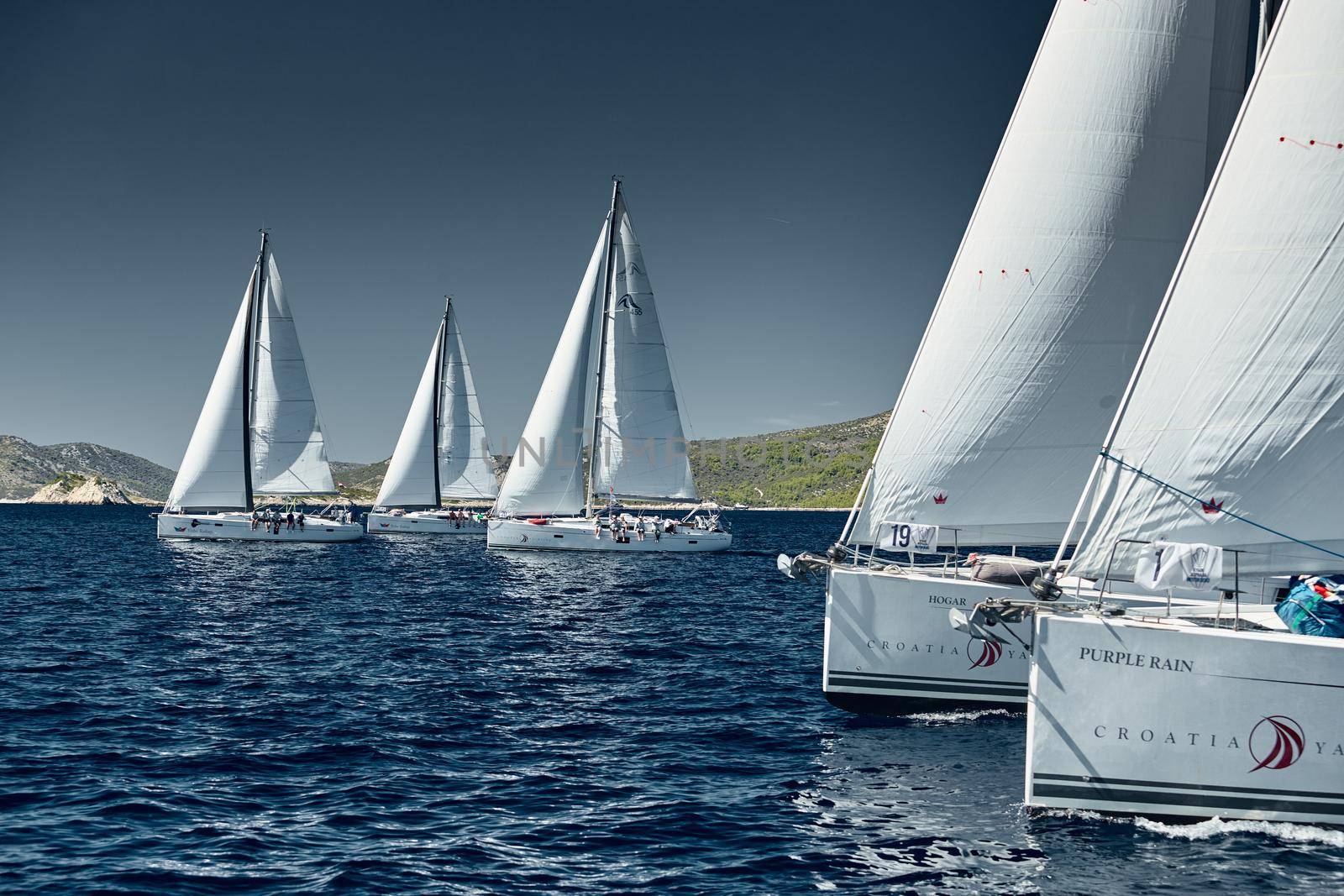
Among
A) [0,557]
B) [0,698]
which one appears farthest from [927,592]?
[0,557]

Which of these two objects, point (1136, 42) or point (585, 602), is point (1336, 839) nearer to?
point (1136, 42)

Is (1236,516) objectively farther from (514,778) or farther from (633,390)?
(633,390)

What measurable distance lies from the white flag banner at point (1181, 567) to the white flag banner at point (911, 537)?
575 cm

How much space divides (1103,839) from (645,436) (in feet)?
146

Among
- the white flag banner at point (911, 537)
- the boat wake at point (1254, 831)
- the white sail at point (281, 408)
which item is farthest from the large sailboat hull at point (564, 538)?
the boat wake at point (1254, 831)

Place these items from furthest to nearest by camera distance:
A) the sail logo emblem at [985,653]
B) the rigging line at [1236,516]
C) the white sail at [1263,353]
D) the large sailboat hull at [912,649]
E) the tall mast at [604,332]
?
1. the tall mast at [604,332]
2. the sail logo emblem at [985,653]
3. the large sailboat hull at [912,649]
4. the rigging line at [1236,516]
5. the white sail at [1263,353]

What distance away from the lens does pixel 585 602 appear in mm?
35062

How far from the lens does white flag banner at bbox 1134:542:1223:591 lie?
10.9 meters

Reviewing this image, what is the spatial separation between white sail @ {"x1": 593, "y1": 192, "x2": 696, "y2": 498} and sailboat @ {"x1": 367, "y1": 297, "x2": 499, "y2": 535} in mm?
21913

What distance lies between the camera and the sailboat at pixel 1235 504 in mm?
10766

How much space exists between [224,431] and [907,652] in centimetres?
5295

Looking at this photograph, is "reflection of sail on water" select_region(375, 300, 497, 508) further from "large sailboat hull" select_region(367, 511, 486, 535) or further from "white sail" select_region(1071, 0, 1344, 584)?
"white sail" select_region(1071, 0, 1344, 584)

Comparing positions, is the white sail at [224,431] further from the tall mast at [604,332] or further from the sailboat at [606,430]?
the tall mast at [604,332]

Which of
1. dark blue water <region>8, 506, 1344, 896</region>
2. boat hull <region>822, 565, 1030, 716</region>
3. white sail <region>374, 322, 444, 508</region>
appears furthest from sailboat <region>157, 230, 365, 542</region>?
boat hull <region>822, 565, 1030, 716</region>
